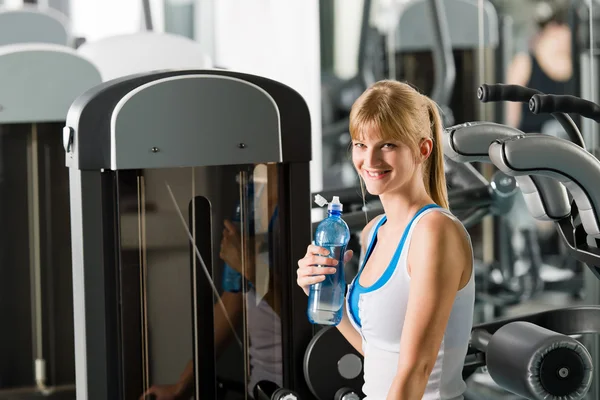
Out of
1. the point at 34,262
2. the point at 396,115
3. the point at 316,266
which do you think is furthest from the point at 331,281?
the point at 34,262

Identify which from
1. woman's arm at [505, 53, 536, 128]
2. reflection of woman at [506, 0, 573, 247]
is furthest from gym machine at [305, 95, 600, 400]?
woman's arm at [505, 53, 536, 128]

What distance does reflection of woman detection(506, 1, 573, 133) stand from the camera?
9.68 ft

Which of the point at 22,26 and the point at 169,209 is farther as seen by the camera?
the point at 22,26

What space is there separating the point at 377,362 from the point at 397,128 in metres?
0.40

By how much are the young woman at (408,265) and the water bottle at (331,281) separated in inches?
1.3

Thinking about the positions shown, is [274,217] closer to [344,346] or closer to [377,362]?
[344,346]

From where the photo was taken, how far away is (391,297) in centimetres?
144

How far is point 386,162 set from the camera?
→ 1444mm

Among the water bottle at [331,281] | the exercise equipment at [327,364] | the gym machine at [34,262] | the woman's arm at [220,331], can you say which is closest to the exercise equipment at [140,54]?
the gym machine at [34,262]

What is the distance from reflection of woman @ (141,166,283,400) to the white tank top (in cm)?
57

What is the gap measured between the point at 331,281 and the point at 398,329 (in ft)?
0.51

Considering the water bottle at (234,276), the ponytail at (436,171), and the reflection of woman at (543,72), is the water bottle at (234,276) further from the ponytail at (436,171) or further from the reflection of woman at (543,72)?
the reflection of woman at (543,72)

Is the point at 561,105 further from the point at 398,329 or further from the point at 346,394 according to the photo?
the point at 346,394

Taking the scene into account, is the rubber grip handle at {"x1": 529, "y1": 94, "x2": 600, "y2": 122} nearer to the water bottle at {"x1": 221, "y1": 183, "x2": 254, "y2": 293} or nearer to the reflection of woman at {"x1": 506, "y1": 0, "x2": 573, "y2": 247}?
the water bottle at {"x1": 221, "y1": 183, "x2": 254, "y2": 293}
